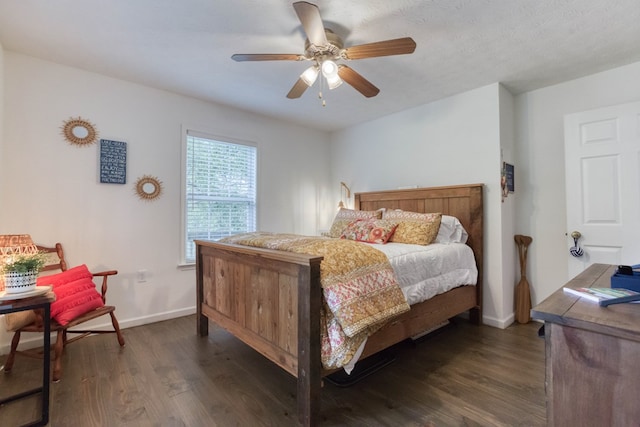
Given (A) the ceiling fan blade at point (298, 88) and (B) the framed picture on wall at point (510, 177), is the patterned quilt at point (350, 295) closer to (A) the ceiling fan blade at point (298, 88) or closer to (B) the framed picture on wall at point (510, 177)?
(A) the ceiling fan blade at point (298, 88)

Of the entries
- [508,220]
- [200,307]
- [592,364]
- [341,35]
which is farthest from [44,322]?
[508,220]

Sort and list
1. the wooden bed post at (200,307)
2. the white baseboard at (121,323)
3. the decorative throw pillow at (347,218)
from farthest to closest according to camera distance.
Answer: the decorative throw pillow at (347,218) < the wooden bed post at (200,307) < the white baseboard at (121,323)

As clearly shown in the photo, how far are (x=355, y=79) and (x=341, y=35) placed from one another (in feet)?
1.03

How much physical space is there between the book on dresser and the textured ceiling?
1.73 metres

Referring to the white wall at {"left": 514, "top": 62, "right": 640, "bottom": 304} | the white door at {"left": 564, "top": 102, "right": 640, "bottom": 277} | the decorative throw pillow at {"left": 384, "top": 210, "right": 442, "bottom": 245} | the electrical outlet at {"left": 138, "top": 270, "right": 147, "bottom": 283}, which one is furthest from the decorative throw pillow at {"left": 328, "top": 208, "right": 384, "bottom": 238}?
the electrical outlet at {"left": 138, "top": 270, "right": 147, "bottom": 283}

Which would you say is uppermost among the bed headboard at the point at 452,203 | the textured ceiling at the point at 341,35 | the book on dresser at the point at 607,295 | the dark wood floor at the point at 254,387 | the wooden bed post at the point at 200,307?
the textured ceiling at the point at 341,35

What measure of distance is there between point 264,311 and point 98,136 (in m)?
2.36

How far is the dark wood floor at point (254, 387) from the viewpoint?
1.59 meters

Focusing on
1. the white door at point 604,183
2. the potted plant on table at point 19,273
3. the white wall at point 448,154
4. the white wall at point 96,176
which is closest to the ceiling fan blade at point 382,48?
the white wall at point 448,154

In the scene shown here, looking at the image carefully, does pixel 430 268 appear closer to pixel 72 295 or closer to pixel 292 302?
pixel 292 302

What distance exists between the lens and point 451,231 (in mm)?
2965

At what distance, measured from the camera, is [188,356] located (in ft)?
7.52

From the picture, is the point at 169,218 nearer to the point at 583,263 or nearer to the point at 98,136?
the point at 98,136

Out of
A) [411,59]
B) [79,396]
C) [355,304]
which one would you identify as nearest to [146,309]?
[79,396]
